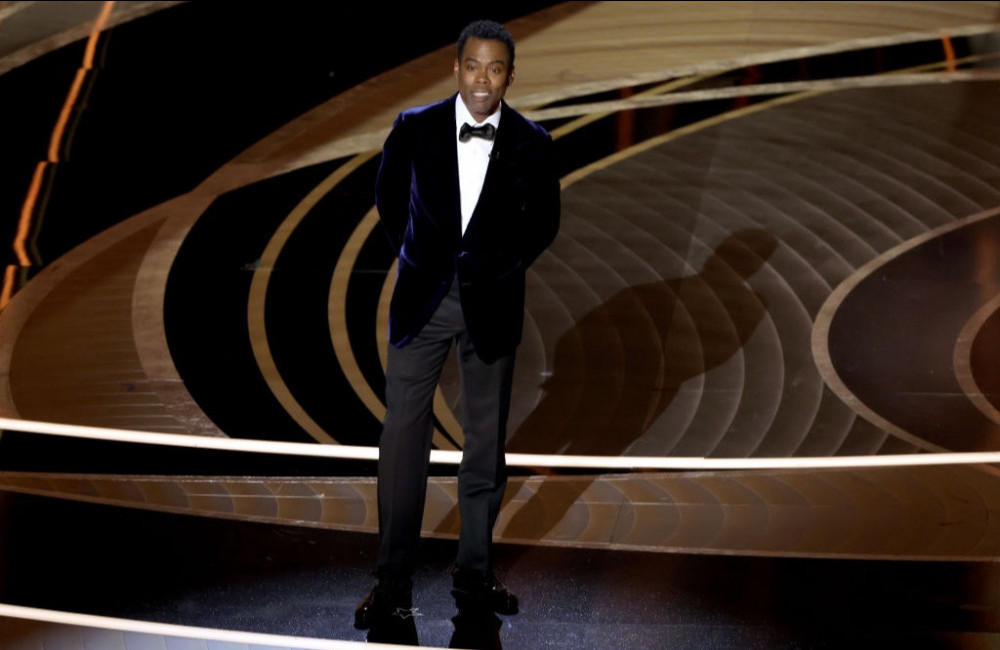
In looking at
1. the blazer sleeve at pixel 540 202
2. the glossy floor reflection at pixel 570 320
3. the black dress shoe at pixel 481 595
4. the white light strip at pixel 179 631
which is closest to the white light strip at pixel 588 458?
the glossy floor reflection at pixel 570 320

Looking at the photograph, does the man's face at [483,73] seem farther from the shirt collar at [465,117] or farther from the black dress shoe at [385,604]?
the black dress shoe at [385,604]

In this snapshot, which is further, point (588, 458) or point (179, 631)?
point (588, 458)

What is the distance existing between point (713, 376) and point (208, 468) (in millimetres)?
1729

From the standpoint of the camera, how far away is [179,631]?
9.86 feet

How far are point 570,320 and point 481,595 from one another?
1943 mm

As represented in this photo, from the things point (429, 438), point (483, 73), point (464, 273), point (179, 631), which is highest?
point (483, 73)

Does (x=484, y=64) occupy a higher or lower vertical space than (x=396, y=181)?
higher

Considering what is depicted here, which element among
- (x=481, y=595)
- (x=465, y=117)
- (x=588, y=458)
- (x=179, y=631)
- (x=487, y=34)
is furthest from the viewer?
(x=588, y=458)

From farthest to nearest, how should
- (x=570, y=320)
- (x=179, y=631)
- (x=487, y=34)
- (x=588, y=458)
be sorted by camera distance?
(x=570, y=320) < (x=588, y=458) < (x=179, y=631) < (x=487, y=34)

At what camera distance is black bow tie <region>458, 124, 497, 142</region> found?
9.37ft

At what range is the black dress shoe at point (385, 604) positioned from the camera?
10.0 feet

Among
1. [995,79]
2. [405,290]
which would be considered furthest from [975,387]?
[995,79]

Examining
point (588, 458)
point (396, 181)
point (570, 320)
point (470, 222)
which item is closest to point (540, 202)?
point (470, 222)

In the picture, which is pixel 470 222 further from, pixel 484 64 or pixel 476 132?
pixel 484 64
